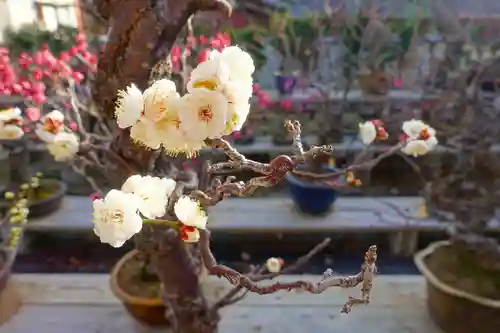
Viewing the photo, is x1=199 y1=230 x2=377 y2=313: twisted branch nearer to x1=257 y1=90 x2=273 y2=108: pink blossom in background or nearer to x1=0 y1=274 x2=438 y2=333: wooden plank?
x1=0 y1=274 x2=438 y2=333: wooden plank

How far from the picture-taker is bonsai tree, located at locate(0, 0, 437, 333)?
0.49 m

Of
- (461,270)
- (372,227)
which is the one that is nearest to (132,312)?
(461,270)

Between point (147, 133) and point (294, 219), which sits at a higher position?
point (147, 133)

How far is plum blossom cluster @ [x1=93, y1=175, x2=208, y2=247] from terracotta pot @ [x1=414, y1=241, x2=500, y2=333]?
2.40 feet

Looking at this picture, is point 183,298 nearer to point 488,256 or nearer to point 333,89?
point 488,256

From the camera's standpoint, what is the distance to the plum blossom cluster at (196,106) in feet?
1.55

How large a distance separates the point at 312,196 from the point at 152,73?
3.21 ft

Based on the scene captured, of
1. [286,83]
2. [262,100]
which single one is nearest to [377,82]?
Answer: [286,83]

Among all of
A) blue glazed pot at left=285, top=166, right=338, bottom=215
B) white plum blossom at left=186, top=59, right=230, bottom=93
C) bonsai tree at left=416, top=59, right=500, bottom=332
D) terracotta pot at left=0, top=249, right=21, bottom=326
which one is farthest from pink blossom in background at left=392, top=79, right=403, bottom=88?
white plum blossom at left=186, top=59, right=230, bottom=93

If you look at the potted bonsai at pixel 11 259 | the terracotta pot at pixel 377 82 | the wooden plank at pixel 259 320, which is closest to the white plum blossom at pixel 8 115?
the potted bonsai at pixel 11 259

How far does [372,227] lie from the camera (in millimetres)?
1703

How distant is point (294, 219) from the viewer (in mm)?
1754

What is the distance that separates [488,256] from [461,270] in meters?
0.09

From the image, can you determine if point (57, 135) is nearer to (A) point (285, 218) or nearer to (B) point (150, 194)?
(B) point (150, 194)
